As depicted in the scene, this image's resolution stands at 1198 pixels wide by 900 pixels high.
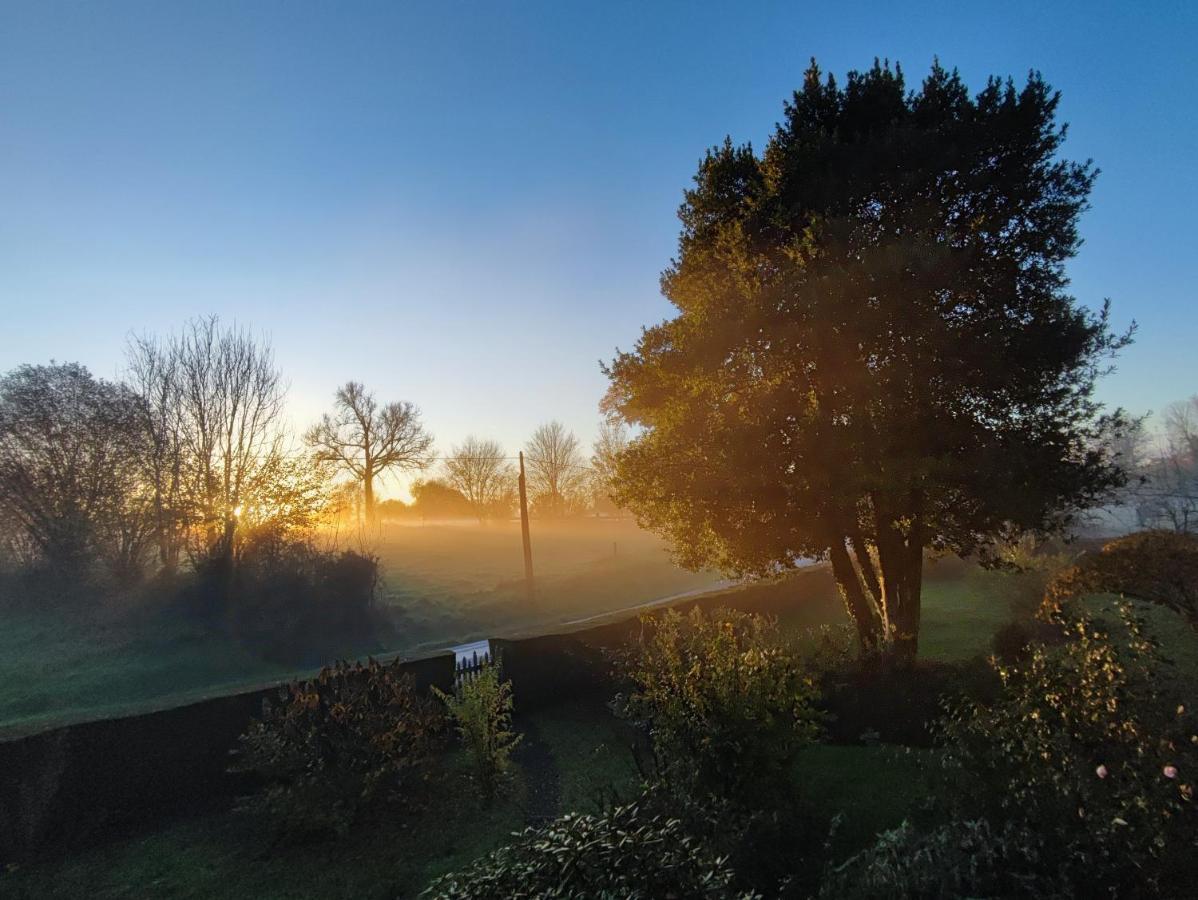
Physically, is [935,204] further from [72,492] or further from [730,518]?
[72,492]

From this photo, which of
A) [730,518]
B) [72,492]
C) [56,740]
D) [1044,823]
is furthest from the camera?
[72,492]

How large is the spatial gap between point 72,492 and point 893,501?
22.5 meters

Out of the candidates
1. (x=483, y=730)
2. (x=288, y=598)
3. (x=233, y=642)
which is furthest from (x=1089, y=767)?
(x=288, y=598)

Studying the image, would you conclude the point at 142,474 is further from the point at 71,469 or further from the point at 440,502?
the point at 440,502

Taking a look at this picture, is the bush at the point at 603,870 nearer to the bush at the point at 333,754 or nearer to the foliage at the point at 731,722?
the foliage at the point at 731,722

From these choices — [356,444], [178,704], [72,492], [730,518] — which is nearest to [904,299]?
[730,518]

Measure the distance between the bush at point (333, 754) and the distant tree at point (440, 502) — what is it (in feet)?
199

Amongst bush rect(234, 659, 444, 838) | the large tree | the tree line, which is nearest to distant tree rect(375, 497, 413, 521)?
the tree line

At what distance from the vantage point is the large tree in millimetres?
9242

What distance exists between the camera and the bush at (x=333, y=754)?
6.58 m

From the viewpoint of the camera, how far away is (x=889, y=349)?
31.9 feet

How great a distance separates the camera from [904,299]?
9.23 meters

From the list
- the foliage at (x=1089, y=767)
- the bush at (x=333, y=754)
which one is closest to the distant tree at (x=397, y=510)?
the bush at (x=333, y=754)

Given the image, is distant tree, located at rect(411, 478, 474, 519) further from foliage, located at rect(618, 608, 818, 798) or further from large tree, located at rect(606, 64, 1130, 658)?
foliage, located at rect(618, 608, 818, 798)
